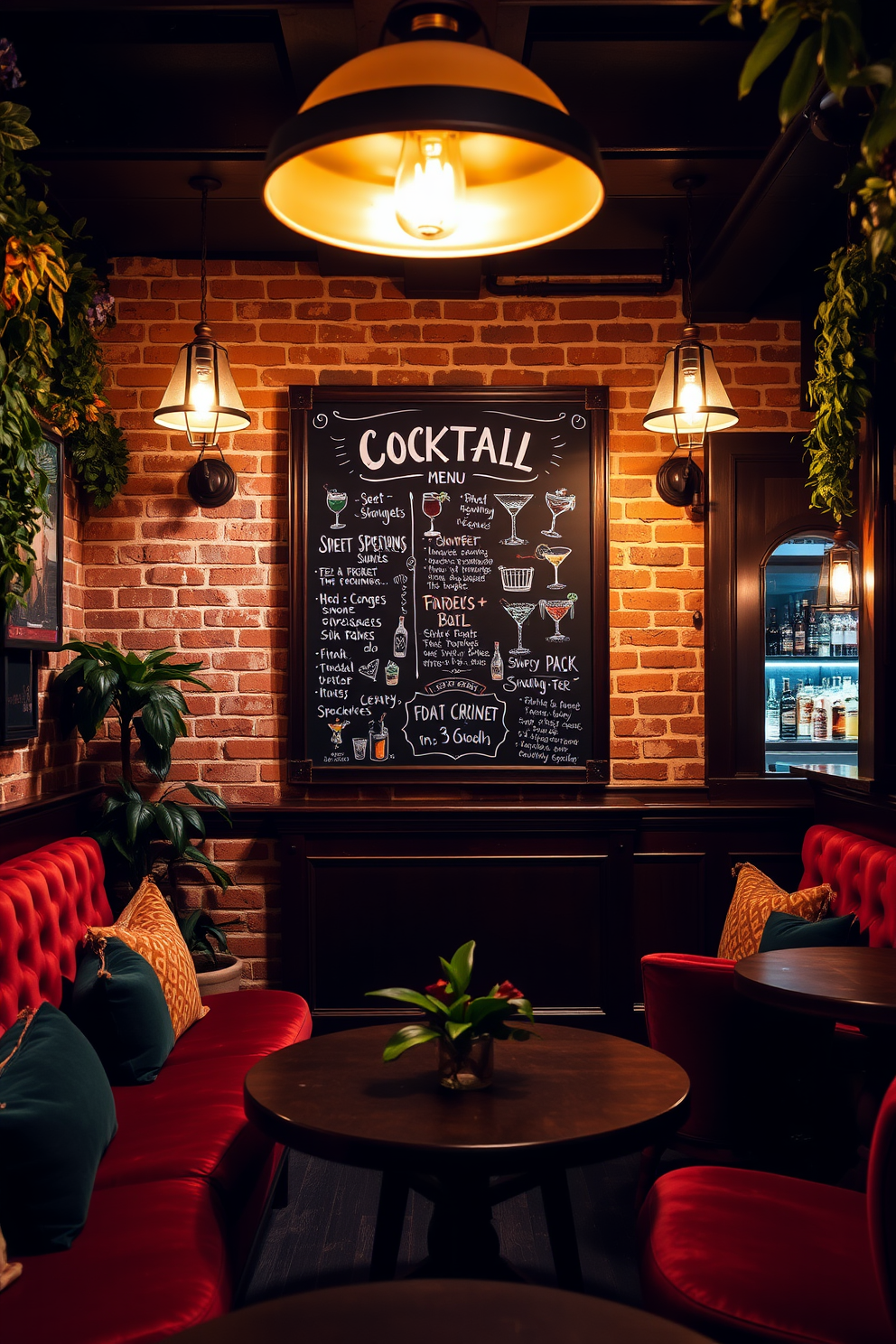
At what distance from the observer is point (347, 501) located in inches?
159

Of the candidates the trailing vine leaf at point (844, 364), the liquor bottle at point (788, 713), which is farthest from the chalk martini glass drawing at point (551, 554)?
the liquor bottle at point (788, 713)

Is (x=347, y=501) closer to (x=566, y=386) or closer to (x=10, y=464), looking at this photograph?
(x=566, y=386)

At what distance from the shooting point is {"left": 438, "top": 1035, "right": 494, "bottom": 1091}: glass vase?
79.7 inches

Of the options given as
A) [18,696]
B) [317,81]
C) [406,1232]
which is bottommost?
[406,1232]

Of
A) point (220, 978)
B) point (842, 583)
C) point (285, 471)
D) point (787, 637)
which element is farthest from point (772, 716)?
point (220, 978)

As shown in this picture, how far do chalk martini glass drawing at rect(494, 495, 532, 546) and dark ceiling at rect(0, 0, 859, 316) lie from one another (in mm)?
970

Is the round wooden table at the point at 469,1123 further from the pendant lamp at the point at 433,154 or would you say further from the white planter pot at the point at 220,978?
the pendant lamp at the point at 433,154

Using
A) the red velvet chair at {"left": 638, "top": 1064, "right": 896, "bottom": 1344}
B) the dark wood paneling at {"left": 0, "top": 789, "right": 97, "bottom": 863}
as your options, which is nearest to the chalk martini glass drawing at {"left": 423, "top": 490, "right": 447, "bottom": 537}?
the dark wood paneling at {"left": 0, "top": 789, "right": 97, "bottom": 863}

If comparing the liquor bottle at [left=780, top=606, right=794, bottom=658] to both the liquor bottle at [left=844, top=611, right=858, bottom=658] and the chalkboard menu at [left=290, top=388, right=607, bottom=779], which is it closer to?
the liquor bottle at [left=844, top=611, right=858, bottom=658]

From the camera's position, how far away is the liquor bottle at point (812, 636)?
15.2 ft

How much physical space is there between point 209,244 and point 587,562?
6.13 ft

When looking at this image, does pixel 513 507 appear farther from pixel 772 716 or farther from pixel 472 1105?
pixel 472 1105

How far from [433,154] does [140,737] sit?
2590mm

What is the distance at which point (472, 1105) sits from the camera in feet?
6.41
